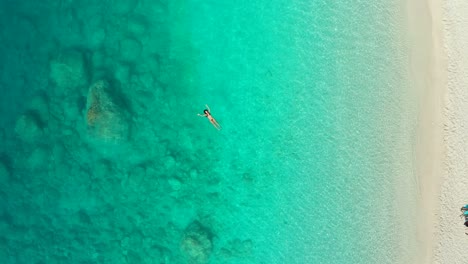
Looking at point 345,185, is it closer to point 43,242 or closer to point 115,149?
point 115,149

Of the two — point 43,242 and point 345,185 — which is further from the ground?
point 345,185

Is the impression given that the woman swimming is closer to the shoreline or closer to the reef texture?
the reef texture

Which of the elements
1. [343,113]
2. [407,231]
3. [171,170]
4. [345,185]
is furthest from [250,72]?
[407,231]

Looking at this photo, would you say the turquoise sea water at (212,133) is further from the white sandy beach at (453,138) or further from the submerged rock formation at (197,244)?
the white sandy beach at (453,138)

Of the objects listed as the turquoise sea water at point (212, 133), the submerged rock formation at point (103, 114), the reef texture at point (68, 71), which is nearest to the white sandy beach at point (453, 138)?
the turquoise sea water at point (212, 133)

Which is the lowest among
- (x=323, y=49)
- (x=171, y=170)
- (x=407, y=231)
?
(x=407, y=231)
